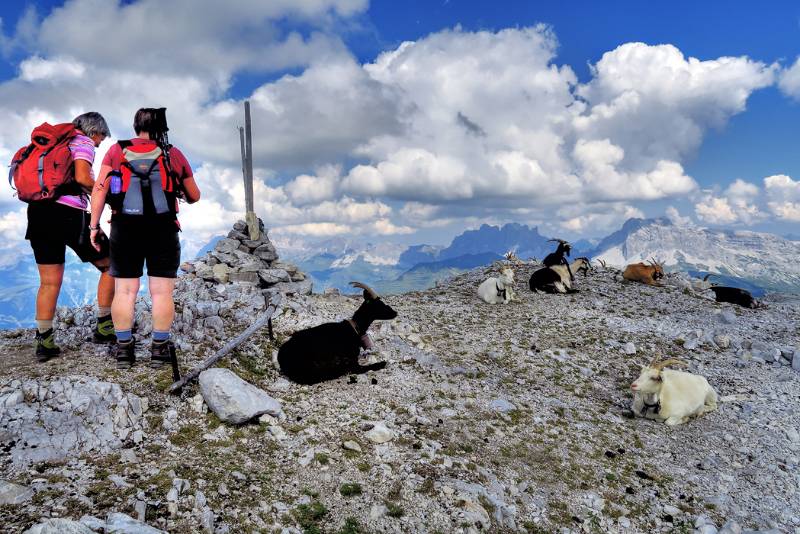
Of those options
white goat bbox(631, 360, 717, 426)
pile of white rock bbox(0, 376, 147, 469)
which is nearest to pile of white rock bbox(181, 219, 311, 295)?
pile of white rock bbox(0, 376, 147, 469)

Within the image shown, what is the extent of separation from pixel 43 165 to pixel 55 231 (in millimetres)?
925

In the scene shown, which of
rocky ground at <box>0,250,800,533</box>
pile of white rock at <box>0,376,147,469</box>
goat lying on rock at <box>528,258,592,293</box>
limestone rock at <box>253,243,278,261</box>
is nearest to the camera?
rocky ground at <box>0,250,800,533</box>

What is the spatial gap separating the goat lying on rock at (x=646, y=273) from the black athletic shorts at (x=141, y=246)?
18736mm

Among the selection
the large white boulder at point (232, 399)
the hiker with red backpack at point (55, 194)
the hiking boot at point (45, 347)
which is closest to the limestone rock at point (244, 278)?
the hiking boot at point (45, 347)

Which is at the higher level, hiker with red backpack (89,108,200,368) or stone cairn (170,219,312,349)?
hiker with red backpack (89,108,200,368)

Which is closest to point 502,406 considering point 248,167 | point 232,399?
point 232,399

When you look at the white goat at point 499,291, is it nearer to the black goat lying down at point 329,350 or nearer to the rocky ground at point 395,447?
the rocky ground at point 395,447

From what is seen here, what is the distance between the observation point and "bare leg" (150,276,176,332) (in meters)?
5.96

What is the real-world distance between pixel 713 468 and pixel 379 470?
16.8 ft

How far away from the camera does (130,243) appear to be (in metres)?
5.72

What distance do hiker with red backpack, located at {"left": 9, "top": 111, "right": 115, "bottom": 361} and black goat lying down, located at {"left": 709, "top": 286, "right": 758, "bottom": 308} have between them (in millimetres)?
20122

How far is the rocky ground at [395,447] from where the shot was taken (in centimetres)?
414

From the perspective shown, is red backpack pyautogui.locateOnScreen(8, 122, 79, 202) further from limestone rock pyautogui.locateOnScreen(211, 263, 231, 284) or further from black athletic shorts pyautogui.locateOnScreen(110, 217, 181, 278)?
limestone rock pyautogui.locateOnScreen(211, 263, 231, 284)

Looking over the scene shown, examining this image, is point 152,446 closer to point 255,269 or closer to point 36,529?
point 36,529
